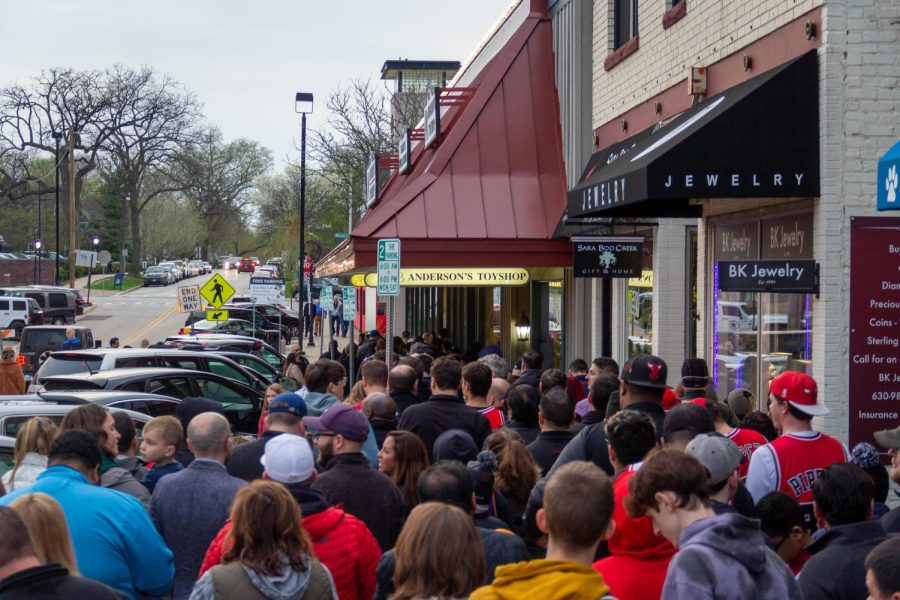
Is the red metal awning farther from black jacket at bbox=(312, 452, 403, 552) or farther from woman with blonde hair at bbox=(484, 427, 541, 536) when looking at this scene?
black jacket at bbox=(312, 452, 403, 552)

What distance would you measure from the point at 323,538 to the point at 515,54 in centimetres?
1697

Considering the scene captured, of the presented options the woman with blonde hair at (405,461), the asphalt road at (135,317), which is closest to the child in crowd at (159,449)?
the woman with blonde hair at (405,461)

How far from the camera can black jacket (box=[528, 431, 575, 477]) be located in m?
7.08

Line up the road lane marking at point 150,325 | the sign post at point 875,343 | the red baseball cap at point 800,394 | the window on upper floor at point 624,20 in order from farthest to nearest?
the road lane marking at point 150,325 → the window on upper floor at point 624,20 → the sign post at point 875,343 → the red baseball cap at point 800,394

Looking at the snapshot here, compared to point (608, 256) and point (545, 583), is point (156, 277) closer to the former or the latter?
point (608, 256)

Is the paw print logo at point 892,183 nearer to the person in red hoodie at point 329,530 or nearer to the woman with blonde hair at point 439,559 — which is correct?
the person in red hoodie at point 329,530

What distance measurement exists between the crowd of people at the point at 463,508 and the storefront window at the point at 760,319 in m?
3.32

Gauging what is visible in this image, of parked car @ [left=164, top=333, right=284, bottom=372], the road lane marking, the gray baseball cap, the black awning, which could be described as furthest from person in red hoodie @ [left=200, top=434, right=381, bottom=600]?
the road lane marking

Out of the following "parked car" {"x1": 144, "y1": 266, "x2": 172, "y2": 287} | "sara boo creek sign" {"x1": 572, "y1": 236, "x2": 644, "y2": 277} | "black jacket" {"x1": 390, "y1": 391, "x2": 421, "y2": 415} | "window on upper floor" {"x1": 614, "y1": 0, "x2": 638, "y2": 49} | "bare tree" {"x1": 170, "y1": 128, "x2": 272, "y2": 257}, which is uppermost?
"bare tree" {"x1": 170, "y1": 128, "x2": 272, "y2": 257}

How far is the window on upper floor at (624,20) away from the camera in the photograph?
1652 cm

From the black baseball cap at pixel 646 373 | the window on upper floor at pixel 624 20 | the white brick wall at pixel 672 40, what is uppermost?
the window on upper floor at pixel 624 20

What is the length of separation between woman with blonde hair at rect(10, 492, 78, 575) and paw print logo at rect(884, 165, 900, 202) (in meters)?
5.41

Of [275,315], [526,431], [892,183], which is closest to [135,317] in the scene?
[275,315]

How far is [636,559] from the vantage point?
14.7 ft
